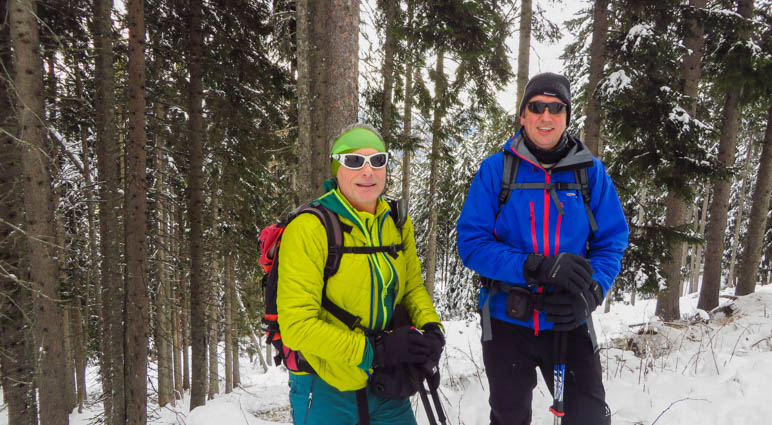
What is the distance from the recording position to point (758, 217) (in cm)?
1073

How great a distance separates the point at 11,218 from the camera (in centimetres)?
704

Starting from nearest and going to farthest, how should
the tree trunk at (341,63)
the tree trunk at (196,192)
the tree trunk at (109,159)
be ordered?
the tree trunk at (341,63), the tree trunk at (109,159), the tree trunk at (196,192)

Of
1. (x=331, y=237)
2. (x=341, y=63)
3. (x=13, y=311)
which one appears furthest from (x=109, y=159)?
(x=331, y=237)

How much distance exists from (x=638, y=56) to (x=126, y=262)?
9.83m

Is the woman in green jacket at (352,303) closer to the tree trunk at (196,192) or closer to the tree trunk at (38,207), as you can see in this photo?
the tree trunk at (38,207)

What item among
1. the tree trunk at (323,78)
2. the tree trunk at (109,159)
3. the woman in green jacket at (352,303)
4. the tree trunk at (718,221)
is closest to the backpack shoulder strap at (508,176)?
the woman in green jacket at (352,303)

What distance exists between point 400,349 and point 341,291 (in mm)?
420

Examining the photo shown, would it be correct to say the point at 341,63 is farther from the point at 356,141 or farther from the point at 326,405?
the point at 326,405

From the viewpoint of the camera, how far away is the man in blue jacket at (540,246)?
7.36ft

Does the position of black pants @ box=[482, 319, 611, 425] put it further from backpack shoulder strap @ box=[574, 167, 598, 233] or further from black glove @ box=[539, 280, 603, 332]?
backpack shoulder strap @ box=[574, 167, 598, 233]

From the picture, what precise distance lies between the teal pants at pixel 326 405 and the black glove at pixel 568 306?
1.07 meters

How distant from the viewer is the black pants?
2246 mm

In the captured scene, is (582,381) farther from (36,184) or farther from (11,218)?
(11,218)

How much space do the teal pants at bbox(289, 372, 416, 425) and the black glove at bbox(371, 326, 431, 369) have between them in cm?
30
